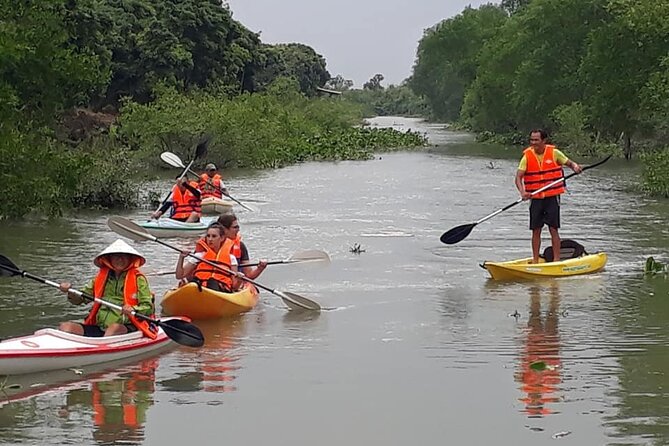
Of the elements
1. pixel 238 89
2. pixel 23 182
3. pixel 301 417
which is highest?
pixel 238 89

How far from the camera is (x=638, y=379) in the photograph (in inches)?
283

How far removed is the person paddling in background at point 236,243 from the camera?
32.3 feet

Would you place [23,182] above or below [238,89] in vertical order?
below

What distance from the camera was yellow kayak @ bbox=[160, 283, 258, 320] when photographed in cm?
917

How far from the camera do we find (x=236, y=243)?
10.0m

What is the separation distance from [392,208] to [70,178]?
21.9 feet

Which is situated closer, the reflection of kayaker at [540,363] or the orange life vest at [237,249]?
the reflection of kayaker at [540,363]

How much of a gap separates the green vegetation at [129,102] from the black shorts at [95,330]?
6741 mm

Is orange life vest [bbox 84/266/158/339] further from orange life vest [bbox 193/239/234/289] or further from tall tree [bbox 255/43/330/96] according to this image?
tall tree [bbox 255/43/330/96]

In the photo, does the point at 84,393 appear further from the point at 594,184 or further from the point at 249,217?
the point at 594,184

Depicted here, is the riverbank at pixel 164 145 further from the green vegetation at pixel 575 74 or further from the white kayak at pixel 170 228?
the green vegetation at pixel 575 74

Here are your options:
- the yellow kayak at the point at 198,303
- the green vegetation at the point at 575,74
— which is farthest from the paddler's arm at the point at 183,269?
the green vegetation at the point at 575,74

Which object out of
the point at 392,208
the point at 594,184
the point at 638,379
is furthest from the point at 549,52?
the point at 638,379

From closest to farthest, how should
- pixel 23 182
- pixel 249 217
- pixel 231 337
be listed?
pixel 231 337 → pixel 23 182 → pixel 249 217
